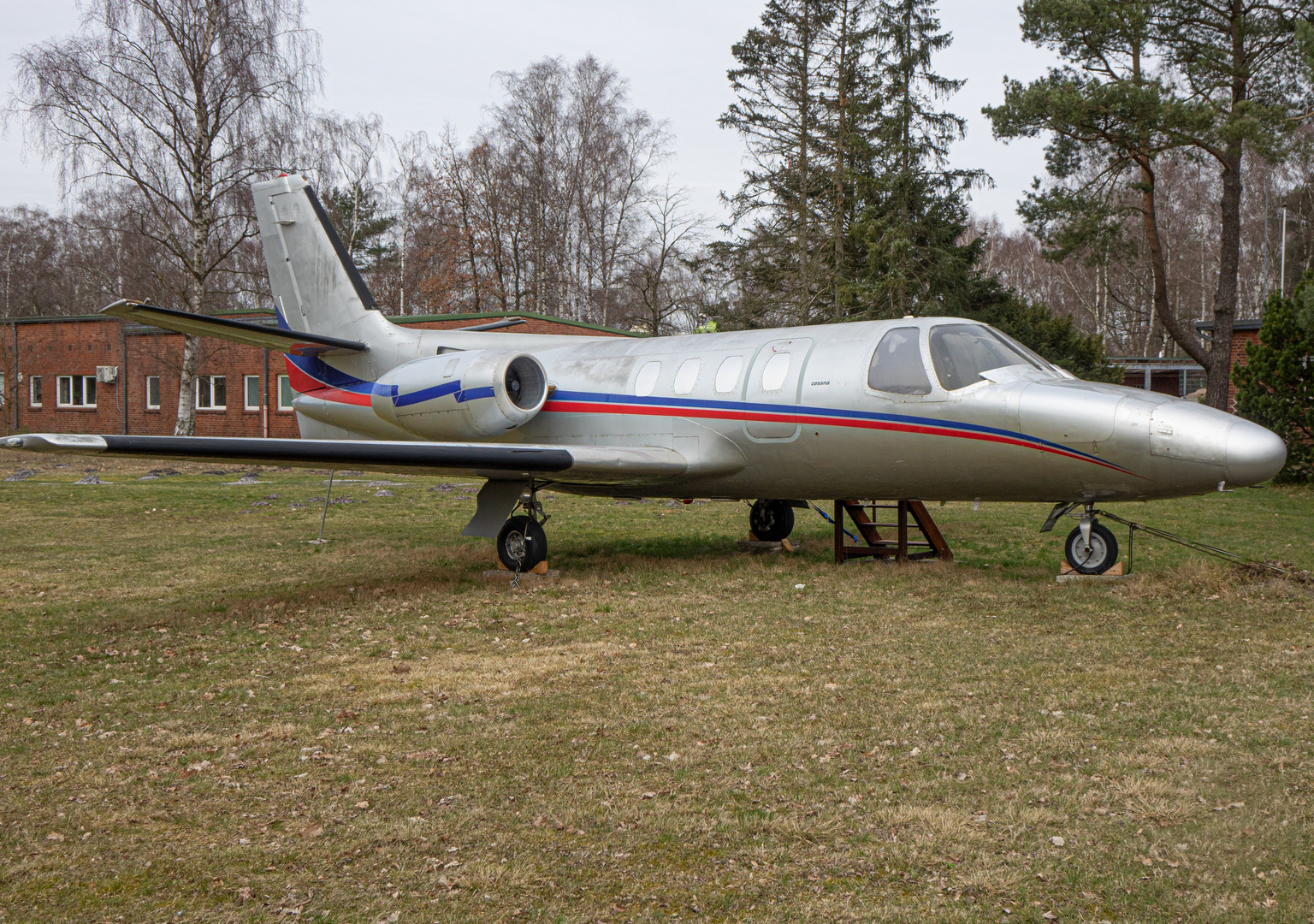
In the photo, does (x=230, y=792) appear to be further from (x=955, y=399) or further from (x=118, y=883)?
(x=955, y=399)

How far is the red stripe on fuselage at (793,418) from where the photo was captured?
930 centimetres

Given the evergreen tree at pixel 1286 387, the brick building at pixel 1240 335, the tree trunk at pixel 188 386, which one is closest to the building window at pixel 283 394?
the tree trunk at pixel 188 386

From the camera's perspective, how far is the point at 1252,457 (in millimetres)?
8273

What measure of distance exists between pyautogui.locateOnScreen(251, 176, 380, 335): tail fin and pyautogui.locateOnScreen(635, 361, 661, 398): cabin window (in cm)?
464

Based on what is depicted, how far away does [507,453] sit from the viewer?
10.5 m

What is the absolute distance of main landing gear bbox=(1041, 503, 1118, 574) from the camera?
383 inches

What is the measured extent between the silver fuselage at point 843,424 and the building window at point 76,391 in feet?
111

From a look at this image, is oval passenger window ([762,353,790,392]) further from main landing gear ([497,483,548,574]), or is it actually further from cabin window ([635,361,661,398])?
main landing gear ([497,483,548,574])

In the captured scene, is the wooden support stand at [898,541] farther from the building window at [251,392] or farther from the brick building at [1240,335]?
the building window at [251,392]

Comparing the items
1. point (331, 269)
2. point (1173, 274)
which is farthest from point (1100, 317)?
point (331, 269)

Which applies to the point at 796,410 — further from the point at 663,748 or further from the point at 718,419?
the point at 663,748

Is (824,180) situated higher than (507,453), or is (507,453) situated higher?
(824,180)

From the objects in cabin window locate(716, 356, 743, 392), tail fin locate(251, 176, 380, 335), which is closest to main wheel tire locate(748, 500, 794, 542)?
cabin window locate(716, 356, 743, 392)

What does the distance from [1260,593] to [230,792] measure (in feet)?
28.0
